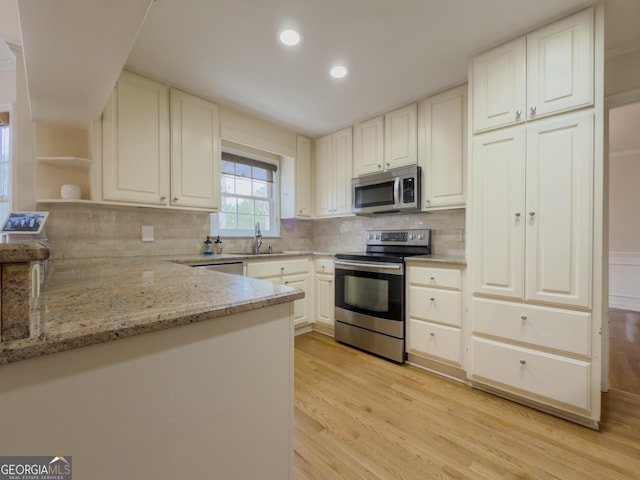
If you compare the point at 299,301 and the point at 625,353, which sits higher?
the point at 299,301

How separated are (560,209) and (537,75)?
2.87 feet

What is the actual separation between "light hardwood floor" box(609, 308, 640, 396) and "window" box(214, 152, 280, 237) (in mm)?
3449

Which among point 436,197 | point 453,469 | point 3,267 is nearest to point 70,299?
point 3,267

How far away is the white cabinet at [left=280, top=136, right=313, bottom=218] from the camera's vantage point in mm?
3463

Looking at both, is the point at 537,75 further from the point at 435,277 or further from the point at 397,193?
the point at 435,277

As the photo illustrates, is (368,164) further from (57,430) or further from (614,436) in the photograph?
(57,430)

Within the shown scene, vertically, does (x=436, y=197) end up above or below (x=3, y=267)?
above

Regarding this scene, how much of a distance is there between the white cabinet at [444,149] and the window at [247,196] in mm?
1886

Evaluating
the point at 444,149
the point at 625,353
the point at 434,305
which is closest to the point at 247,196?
the point at 444,149

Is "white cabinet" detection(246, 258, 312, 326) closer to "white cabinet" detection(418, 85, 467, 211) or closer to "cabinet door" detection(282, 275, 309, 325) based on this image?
"cabinet door" detection(282, 275, 309, 325)

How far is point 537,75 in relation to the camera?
177 centimetres

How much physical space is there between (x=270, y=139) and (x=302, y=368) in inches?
96.0

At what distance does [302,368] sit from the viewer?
92.3 inches

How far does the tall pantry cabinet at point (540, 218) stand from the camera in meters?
1.60
